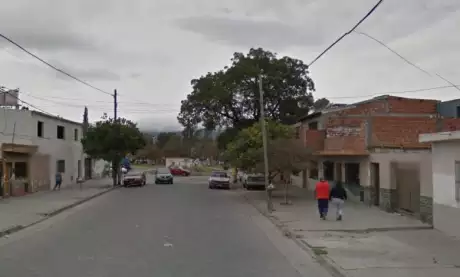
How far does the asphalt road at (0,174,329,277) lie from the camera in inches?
408

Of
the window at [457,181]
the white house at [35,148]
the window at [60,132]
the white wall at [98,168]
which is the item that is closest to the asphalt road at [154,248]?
the window at [457,181]

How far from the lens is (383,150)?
25.2 m

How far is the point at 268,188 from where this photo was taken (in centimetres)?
2444

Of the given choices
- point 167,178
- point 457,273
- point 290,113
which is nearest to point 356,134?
point 457,273

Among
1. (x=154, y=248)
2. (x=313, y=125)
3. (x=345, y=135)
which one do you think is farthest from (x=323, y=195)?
(x=313, y=125)

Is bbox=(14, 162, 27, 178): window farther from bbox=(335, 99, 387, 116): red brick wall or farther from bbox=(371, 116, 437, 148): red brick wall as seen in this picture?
bbox=(371, 116, 437, 148): red brick wall

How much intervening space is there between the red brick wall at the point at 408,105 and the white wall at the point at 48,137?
22744 millimetres

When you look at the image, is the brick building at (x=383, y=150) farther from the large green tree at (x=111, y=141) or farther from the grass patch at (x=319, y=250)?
the large green tree at (x=111, y=141)

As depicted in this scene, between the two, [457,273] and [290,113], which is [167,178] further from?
[457,273]

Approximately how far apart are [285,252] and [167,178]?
4081 cm

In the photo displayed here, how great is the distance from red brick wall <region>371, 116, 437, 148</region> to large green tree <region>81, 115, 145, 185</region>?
26417 mm

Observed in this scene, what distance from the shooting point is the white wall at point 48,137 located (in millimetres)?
33531

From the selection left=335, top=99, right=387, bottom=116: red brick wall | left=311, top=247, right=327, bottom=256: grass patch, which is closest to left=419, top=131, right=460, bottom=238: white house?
left=311, top=247, right=327, bottom=256: grass patch

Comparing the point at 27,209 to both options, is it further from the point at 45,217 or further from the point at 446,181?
the point at 446,181
